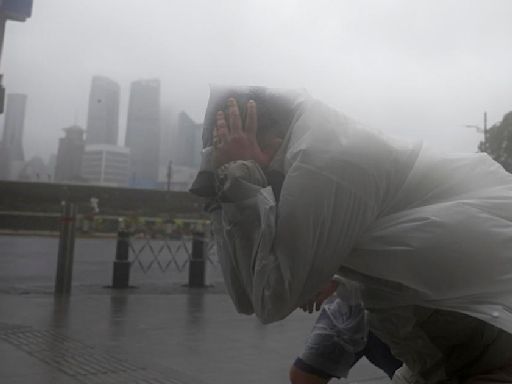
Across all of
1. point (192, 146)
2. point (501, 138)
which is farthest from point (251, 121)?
point (501, 138)

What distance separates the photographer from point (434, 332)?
165 centimetres

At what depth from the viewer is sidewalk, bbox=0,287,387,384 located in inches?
197

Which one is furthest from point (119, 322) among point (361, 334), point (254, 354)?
point (361, 334)

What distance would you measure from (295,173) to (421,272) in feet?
1.32

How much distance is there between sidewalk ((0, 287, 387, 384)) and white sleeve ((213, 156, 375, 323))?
140 inches

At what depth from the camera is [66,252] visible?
388 inches

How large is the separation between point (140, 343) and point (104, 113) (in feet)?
164

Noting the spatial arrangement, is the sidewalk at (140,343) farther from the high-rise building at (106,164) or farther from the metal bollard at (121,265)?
the high-rise building at (106,164)

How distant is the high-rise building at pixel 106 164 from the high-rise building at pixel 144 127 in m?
1.89

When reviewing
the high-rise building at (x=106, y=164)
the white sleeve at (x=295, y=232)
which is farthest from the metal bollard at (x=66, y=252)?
the high-rise building at (x=106, y=164)

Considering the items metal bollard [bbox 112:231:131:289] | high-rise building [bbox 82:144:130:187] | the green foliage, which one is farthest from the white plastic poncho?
high-rise building [bbox 82:144:130:187]

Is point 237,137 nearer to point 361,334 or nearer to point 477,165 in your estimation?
point 477,165

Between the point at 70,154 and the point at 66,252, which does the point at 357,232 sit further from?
the point at 70,154

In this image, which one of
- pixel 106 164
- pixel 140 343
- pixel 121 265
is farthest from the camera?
pixel 106 164
